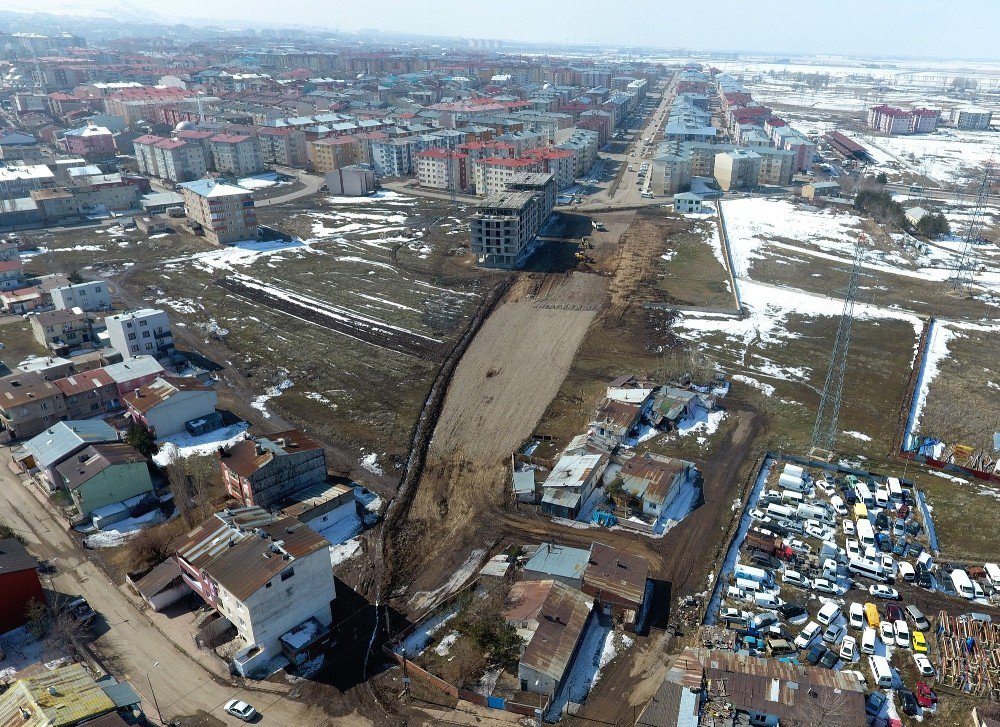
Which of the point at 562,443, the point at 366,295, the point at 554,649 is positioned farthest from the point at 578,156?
the point at 554,649

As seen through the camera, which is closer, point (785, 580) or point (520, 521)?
point (785, 580)

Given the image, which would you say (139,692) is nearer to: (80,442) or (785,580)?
(80,442)

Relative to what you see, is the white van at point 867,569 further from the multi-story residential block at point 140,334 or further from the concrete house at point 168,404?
the multi-story residential block at point 140,334

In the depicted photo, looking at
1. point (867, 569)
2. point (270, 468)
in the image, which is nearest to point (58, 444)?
point (270, 468)

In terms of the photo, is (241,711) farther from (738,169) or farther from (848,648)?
(738,169)

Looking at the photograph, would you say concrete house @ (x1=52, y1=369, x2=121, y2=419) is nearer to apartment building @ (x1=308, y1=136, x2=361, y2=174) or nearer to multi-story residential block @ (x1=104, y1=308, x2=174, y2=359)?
multi-story residential block @ (x1=104, y1=308, x2=174, y2=359)

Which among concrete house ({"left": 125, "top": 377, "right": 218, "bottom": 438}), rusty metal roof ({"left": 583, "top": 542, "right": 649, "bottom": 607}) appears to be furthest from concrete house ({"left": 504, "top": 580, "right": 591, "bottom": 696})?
concrete house ({"left": 125, "top": 377, "right": 218, "bottom": 438})

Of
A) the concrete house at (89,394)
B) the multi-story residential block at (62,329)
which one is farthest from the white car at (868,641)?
the multi-story residential block at (62,329)
